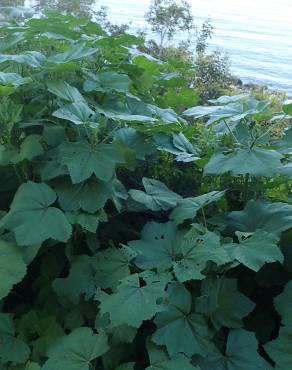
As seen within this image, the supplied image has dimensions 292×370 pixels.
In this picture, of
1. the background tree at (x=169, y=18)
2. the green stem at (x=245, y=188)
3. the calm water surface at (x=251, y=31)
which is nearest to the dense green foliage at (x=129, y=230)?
the green stem at (x=245, y=188)

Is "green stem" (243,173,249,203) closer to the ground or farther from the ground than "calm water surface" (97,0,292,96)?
farther from the ground

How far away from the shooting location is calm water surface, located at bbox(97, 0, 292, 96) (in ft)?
35.4

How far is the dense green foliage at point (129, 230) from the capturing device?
3.44ft

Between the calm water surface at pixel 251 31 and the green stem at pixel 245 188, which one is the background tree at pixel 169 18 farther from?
the green stem at pixel 245 188

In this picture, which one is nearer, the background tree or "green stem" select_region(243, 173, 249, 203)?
"green stem" select_region(243, 173, 249, 203)

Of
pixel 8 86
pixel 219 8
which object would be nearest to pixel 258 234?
pixel 8 86

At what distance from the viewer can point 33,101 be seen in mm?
1415

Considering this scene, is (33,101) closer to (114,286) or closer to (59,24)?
(59,24)

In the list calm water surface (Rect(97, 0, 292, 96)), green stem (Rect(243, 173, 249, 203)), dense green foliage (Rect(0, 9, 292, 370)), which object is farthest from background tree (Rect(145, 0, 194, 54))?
green stem (Rect(243, 173, 249, 203))

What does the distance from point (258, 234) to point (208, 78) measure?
6271mm

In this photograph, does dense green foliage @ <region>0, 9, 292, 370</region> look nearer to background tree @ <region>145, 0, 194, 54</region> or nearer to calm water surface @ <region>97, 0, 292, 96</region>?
background tree @ <region>145, 0, 194, 54</region>

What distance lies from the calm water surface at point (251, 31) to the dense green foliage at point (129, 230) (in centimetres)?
803

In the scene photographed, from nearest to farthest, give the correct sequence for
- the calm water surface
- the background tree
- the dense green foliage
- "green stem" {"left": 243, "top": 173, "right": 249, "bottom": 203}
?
the dense green foliage, "green stem" {"left": 243, "top": 173, "right": 249, "bottom": 203}, the background tree, the calm water surface

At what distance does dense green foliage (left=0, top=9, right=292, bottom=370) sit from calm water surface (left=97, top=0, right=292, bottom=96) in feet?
26.3
